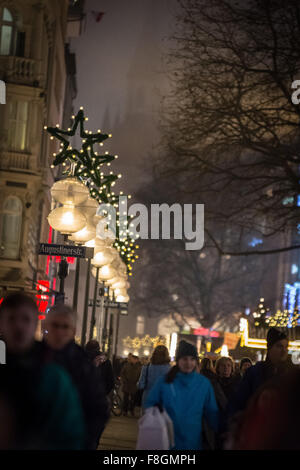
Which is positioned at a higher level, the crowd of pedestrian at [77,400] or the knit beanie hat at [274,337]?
the knit beanie hat at [274,337]

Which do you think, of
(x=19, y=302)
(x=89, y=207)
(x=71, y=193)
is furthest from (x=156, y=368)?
(x=19, y=302)

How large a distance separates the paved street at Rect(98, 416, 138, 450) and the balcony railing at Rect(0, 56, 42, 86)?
40.3ft

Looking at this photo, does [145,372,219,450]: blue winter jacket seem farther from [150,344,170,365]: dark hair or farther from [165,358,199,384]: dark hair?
[150,344,170,365]: dark hair

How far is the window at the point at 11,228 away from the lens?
3269cm

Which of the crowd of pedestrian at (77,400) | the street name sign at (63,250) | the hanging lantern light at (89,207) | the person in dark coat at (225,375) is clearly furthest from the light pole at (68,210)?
the crowd of pedestrian at (77,400)

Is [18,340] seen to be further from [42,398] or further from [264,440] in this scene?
[264,440]

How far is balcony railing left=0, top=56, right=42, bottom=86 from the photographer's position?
33.0m

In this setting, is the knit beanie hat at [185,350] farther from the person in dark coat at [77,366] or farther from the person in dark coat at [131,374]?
the person in dark coat at [131,374]

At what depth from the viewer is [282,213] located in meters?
18.5

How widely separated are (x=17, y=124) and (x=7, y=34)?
316 cm

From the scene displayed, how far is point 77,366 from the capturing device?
6289 millimetres

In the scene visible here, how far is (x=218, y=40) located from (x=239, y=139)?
174 cm

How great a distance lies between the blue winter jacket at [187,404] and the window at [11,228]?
24754 millimetres
